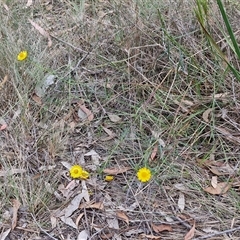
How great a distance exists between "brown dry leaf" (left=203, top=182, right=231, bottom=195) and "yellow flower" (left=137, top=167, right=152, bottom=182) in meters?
0.20

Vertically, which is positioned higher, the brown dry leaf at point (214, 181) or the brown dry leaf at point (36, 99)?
the brown dry leaf at point (36, 99)

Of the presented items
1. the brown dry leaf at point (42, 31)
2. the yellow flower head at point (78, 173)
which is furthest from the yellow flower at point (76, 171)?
the brown dry leaf at point (42, 31)

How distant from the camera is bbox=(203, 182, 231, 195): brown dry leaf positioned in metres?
1.48

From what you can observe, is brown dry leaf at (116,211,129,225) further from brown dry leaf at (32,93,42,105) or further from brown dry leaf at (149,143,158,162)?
brown dry leaf at (32,93,42,105)

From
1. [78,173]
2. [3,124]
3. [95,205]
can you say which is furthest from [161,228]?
[3,124]

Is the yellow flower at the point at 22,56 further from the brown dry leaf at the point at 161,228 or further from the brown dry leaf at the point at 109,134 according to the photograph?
the brown dry leaf at the point at 161,228

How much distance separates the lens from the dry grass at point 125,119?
146 centimetres

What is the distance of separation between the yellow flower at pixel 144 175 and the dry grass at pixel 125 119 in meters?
0.02

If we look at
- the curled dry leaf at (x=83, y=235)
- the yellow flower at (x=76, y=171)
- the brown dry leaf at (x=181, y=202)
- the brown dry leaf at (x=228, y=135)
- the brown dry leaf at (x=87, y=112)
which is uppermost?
the brown dry leaf at (x=87, y=112)

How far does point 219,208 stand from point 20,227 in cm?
66

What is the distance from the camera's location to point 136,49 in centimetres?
188

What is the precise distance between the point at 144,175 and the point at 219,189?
0.85 feet

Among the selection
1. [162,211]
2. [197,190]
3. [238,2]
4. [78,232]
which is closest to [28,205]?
[78,232]

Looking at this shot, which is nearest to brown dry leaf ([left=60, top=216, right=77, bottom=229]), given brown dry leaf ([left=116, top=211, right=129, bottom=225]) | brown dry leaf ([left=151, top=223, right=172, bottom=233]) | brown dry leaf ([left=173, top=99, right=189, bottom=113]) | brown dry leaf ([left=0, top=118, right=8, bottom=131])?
brown dry leaf ([left=116, top=211, right=129, bottom=225])
